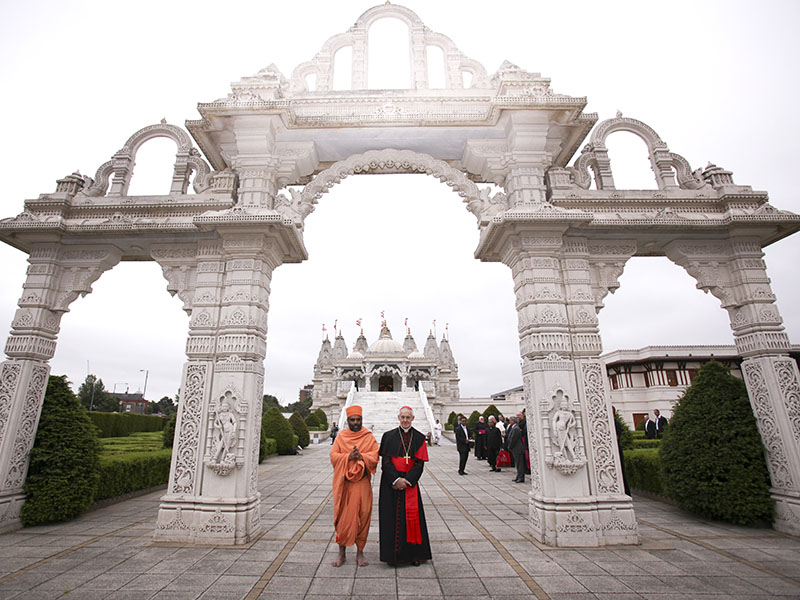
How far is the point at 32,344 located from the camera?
638 cm

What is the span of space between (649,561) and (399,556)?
2823mm

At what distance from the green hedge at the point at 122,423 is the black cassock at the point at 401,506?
19.2 m

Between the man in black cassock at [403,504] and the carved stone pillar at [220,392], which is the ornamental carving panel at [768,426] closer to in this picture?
the man in black cassock at [403,504]

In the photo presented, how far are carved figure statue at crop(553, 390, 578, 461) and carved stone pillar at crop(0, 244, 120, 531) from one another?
7327 millimetres

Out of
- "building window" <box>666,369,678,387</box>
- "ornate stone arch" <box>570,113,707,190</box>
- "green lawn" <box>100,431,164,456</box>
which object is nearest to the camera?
"ornate stone arch" <box>570,113,707,190</box>

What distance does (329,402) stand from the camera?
1576 inches

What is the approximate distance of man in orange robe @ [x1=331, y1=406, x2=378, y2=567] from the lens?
4.59 meters

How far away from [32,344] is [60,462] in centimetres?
190

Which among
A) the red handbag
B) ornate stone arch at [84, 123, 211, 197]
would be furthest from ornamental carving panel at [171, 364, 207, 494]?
the red handbag

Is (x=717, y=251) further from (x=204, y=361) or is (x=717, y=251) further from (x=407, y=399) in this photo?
(x=407, y=399)

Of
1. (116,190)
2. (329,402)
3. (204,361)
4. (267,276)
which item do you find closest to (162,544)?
(204,361)

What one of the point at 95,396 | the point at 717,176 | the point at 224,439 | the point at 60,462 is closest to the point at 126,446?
the point at 60,462

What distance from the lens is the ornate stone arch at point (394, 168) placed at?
6.88m

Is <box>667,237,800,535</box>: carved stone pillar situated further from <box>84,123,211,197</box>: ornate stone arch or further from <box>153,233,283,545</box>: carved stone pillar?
<box>84,123,211,197</box>: ornate stone arch
